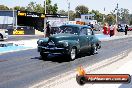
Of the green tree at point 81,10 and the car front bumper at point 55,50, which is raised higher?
the green tree at point 81,10

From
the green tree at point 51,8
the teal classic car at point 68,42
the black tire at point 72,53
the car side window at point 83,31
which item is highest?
the green tree at point 51,8

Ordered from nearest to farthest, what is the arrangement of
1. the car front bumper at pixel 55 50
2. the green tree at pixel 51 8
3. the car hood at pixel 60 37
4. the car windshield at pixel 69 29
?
the car front bumper at pixel 55 50
the car hood at pixel 60 37
the car windshield at pixel 69 29
the green tree at pixel 51 8

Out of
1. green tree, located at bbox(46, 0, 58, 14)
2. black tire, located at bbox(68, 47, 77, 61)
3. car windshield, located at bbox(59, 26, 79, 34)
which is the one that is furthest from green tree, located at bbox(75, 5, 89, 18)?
black tire, located at bbox(68, 47, 77, 61)

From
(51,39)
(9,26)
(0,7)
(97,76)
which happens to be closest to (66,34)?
(51,39)

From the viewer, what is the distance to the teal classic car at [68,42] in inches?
576

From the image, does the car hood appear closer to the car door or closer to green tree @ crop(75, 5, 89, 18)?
the car door

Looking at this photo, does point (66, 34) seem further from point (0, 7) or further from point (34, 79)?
point (0, 7)

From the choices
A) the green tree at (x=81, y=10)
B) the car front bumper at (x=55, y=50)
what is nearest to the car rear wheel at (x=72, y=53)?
the car front bumper at (x=55, y=50)

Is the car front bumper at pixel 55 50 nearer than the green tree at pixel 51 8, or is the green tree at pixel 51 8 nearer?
the car front bumper at pixel 55 50

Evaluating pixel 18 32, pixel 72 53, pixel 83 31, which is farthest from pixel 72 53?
pixel 18 32

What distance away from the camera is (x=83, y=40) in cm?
1639

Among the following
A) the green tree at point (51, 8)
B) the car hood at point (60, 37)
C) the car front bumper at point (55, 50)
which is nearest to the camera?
the car front bumper at point (55, 50)

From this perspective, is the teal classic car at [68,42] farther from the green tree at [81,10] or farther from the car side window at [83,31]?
the green tree at [81,10]

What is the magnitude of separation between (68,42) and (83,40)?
1895 millimetres
